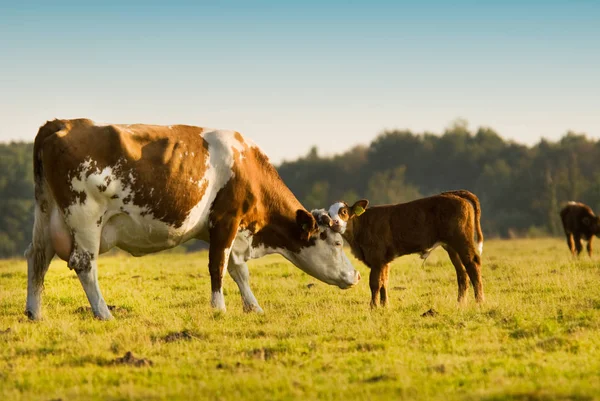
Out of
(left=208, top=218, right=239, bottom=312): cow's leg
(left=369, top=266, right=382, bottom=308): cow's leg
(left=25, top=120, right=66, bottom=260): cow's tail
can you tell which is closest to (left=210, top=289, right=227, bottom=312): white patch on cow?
(left=208, top=218, right=239, bottom=312): cow's leg

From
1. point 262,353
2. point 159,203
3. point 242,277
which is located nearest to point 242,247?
point 242,277

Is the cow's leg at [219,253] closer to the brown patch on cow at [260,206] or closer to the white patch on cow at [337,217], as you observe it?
the brown patch on cow at [260,206]

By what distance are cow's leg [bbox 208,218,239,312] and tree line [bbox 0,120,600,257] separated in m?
43.0

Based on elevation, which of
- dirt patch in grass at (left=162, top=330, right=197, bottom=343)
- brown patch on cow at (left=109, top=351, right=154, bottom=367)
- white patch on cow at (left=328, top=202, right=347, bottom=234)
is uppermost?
white patch on cow at (left=328, top=202, right=347, bottom=234)

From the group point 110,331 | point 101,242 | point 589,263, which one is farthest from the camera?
point 589,263

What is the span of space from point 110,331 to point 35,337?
100cm

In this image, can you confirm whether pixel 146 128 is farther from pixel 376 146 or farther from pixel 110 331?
pixel 376 146

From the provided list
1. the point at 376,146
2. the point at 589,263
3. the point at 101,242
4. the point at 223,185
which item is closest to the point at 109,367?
the point at 101,242

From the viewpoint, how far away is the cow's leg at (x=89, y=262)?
11836 millimetres

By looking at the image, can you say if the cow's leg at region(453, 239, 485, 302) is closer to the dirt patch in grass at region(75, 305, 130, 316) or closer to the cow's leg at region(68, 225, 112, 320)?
the dirt patch in grass at region(75, 305, 130, 316)

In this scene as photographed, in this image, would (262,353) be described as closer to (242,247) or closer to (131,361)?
(131,361)

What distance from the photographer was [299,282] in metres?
17.8

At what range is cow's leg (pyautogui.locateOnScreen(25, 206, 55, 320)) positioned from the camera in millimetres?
12250

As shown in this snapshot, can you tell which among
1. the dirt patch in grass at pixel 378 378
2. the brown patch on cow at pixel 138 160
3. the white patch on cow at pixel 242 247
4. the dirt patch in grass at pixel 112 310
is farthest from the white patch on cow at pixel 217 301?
the dirt patch in grass at pixel 378 378
